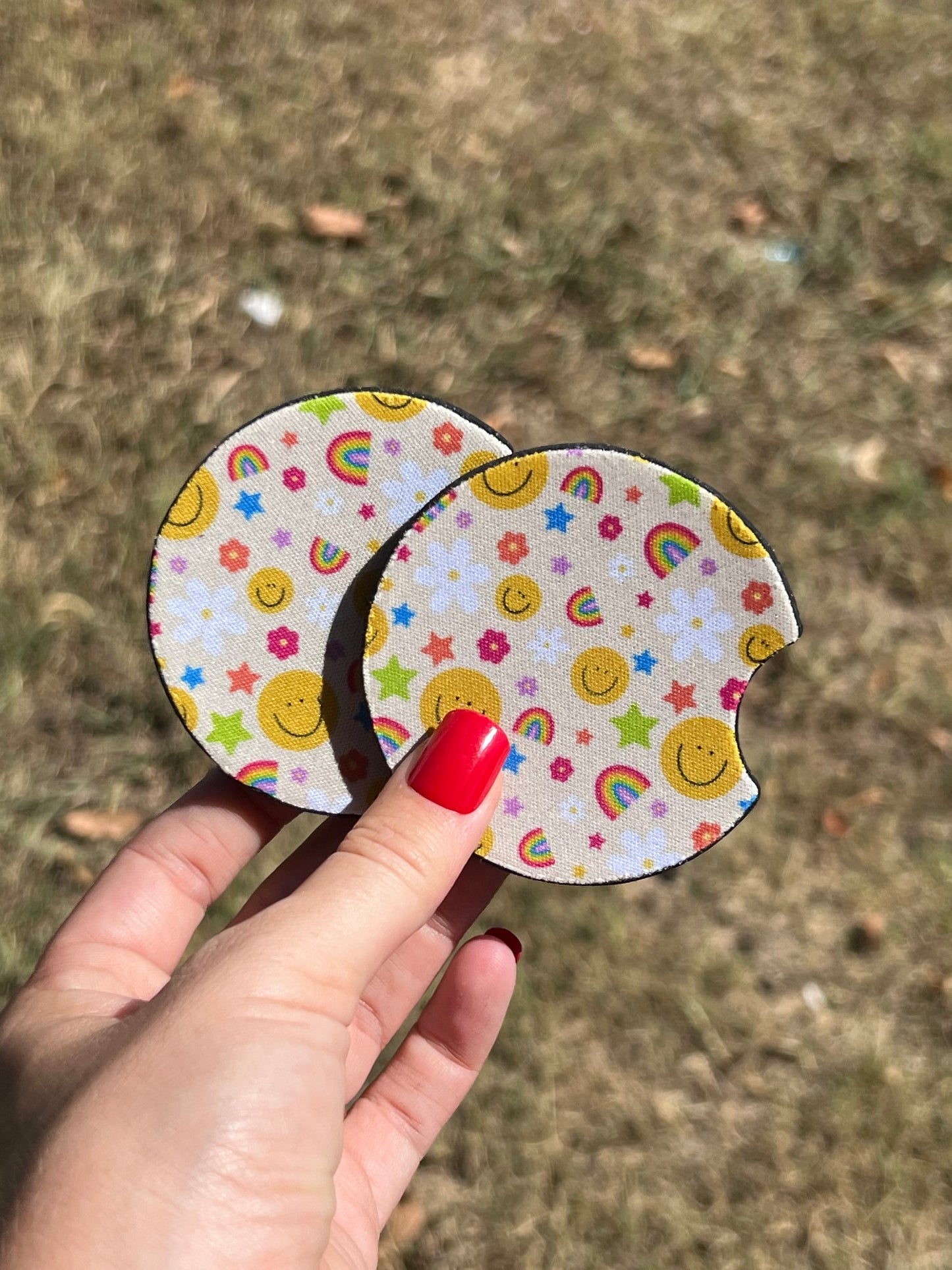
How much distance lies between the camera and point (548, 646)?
2.13 meters

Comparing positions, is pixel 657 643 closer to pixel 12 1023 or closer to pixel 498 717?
pixel 498 717

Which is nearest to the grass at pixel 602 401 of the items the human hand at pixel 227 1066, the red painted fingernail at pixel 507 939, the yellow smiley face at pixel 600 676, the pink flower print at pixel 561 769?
the red painted fingernail at pixel 507 939

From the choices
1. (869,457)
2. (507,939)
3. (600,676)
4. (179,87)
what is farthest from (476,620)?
(179,87)

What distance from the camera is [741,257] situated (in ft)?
12.0

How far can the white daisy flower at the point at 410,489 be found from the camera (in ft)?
7.27

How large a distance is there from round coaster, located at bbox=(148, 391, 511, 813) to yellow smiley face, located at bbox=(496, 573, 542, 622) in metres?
0.28

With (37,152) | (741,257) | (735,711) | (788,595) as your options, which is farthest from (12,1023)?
(741,257)

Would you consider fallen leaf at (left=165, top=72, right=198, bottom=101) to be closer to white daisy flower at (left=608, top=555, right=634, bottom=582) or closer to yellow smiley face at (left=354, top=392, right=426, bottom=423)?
yellow smiley face at (left=354, top=392, right=426, bottom=423)

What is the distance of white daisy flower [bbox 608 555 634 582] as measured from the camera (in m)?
2.10

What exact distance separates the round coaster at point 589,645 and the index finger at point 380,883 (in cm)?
14

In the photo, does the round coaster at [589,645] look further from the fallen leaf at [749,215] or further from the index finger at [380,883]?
the fallen leaf at [749,215]

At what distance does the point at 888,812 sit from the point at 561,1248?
1616mm

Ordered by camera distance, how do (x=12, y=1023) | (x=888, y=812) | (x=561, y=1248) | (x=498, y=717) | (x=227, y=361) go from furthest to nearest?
(x=227, y=361) < (x=888, y=812) < (x=561, y=1248) < (x=498, y=717) < (x=12, y=1023)

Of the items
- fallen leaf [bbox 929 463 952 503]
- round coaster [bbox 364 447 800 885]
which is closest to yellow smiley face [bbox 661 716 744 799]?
round coaster [bbox 364 447 800 885]
